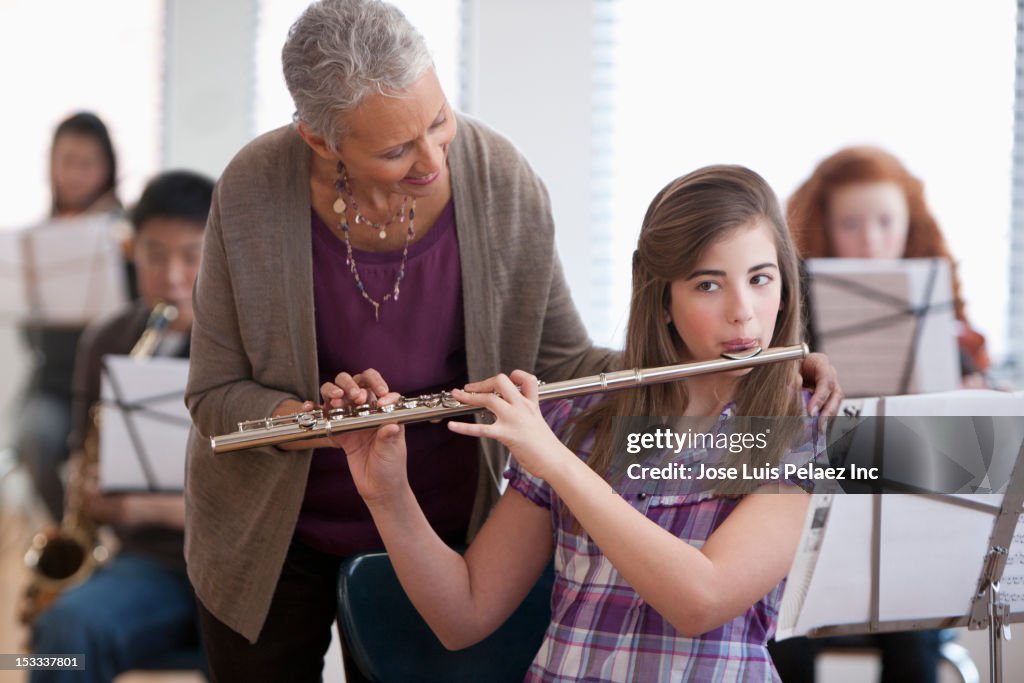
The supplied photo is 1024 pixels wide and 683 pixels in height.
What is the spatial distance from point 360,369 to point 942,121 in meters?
2.55

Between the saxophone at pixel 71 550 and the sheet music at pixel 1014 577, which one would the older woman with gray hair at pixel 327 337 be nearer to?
the sheet music at pixel 1014 577

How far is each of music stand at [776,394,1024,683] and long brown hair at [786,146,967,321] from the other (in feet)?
4.46

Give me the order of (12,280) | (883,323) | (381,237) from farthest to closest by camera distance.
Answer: (12,280) < (883,323) < (381,237)

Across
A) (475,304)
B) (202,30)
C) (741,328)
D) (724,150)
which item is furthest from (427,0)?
(741,328)

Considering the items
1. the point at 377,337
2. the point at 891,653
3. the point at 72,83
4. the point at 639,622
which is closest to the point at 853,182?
the point at 891,653

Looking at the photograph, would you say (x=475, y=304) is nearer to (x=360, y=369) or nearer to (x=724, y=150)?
(x=360, y=369)

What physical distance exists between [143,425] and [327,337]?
0.76m

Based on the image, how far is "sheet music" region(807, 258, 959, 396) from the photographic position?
2260 mm

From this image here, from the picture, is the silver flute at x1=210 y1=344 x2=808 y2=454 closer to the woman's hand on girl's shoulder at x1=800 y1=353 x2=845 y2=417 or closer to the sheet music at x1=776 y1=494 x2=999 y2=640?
the woman's hand on girl's shoulder at x1=800 y1=353 x2=845 y2=417

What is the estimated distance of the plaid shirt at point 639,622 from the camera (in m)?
1.21

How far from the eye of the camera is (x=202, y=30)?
3.65 m

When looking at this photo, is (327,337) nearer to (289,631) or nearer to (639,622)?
(289,631)

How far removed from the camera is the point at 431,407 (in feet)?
4.07

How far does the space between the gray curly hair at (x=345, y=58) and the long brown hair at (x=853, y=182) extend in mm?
1534
